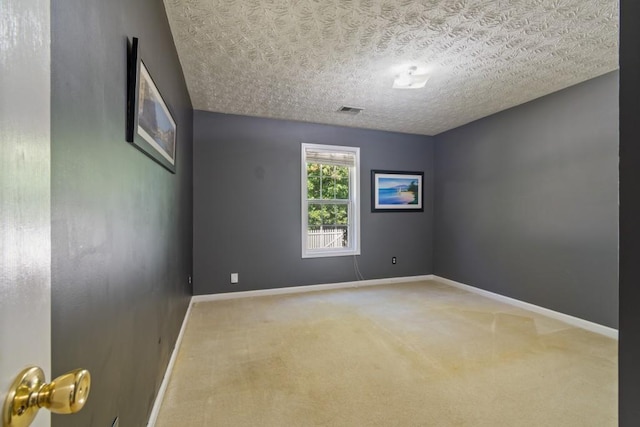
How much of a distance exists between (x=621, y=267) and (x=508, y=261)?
347cm

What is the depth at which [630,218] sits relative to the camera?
0.70 metres

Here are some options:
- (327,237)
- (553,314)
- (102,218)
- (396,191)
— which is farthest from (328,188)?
(102,218)

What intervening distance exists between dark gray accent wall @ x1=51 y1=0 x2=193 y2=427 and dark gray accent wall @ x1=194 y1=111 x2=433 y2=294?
7.17ft

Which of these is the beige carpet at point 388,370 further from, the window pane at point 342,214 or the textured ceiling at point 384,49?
the textured ceiling at point 384,49

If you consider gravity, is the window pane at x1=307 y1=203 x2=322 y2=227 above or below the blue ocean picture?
below

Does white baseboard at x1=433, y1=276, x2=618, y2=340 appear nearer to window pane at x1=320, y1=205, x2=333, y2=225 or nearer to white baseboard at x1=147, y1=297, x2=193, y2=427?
window pane at x1=320, y1=205, x2=333, y2=225

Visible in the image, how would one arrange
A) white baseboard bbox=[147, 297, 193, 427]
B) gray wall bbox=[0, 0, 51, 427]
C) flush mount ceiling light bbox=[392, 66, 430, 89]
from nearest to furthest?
gray wall bbox=[0, 0, 51, 427] < white baseboard bbox=[147, 297, 193, 427] < flush mount ceiling light bbox=[392, 66, 430, 89]

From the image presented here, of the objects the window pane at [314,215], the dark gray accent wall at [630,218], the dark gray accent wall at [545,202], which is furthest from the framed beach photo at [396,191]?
the dark gray accent wall at [630,218]

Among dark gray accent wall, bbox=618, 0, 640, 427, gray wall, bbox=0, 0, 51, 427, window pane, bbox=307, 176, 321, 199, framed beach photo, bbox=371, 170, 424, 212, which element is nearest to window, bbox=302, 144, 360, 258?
window pane, bbox=307, 176, 321, 199

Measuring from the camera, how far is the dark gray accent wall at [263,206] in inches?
151

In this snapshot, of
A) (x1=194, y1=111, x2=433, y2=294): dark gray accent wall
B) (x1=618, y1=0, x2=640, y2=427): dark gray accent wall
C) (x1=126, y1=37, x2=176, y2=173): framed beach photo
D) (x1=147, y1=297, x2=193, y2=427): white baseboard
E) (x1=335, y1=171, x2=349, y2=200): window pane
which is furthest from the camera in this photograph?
(x1=335, y1=171, x2=349, y2=200): window pane

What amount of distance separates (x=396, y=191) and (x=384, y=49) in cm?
278

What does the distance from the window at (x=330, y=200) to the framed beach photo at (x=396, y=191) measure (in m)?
0.34

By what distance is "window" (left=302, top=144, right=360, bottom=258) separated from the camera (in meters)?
4.34
